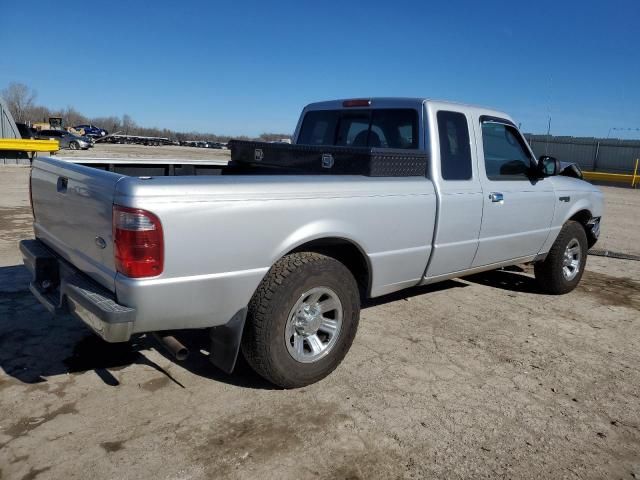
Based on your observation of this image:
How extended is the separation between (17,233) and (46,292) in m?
5.28

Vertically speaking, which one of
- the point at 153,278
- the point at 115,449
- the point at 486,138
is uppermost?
the point at 486,138

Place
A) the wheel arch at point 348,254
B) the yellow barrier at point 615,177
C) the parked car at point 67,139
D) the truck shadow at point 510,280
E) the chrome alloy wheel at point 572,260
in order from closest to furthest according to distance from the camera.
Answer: the wheel arch at point 348,254 < the chrome alloy wheel at point 572,260 < the truck shadow at point 510,280 < the yellow barrier at point 615,177 < the parked car at point 67,139

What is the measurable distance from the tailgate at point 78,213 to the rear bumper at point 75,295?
0.06 meters

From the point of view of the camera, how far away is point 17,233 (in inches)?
308

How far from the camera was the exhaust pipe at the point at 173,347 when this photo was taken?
2.88 m

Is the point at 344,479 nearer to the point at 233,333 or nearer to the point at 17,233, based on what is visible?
the point at 233,333

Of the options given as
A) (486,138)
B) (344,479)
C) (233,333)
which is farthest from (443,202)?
(344,479)

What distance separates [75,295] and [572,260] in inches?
211

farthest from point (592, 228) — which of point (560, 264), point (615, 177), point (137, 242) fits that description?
point (615, 177)

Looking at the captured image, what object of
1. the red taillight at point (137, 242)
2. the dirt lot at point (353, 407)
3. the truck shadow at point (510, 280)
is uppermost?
the red taillight at point (137, 242)

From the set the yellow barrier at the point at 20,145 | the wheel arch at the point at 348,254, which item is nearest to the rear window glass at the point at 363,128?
the wheel arch at the point at 348,254

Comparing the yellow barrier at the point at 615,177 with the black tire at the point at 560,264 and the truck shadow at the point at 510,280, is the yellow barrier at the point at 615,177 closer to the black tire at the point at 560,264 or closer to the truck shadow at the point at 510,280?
the truck shadow at the point at 510,280

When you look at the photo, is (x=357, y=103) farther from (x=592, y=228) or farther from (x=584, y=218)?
(x=592, y=228)

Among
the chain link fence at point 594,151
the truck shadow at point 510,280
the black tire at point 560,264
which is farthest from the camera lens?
the chain link fence at point 594,151
